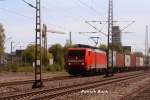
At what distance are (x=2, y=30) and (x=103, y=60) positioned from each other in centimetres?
6375

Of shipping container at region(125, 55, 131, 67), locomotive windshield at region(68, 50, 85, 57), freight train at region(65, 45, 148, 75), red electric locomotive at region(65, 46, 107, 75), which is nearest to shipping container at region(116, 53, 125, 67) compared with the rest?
shipping container at region(125, 55, 131, 67)

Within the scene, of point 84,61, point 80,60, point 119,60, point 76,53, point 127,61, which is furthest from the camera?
point 127,61

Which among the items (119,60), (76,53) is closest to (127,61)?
(119,60)

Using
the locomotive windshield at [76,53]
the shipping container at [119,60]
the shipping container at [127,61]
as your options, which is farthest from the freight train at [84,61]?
the shipping container at [127,61]

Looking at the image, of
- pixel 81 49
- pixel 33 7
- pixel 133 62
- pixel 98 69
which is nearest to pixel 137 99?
pixel 33 7

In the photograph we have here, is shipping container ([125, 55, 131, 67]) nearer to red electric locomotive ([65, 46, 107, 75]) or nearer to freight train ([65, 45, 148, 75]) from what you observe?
freight train ([65, 45, 148, 75])

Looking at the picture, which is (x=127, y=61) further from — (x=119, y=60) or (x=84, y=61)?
(x=84, y=61)

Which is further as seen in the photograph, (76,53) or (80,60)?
(76,53)

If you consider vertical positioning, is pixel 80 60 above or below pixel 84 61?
above

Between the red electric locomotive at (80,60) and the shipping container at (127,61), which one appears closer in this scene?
the red electric locomotive at (80,60)

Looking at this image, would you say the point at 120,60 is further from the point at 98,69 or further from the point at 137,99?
the point at 137,99

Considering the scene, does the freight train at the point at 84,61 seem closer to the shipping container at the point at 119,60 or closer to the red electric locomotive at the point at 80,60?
the red electric locomotive at the point at 80,60

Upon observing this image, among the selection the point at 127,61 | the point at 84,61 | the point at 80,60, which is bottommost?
the point at 127,61

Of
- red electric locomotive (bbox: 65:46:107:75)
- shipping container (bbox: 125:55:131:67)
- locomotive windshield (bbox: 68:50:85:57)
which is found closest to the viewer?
red electric locomotive (bbox: 65:46:107:75)
